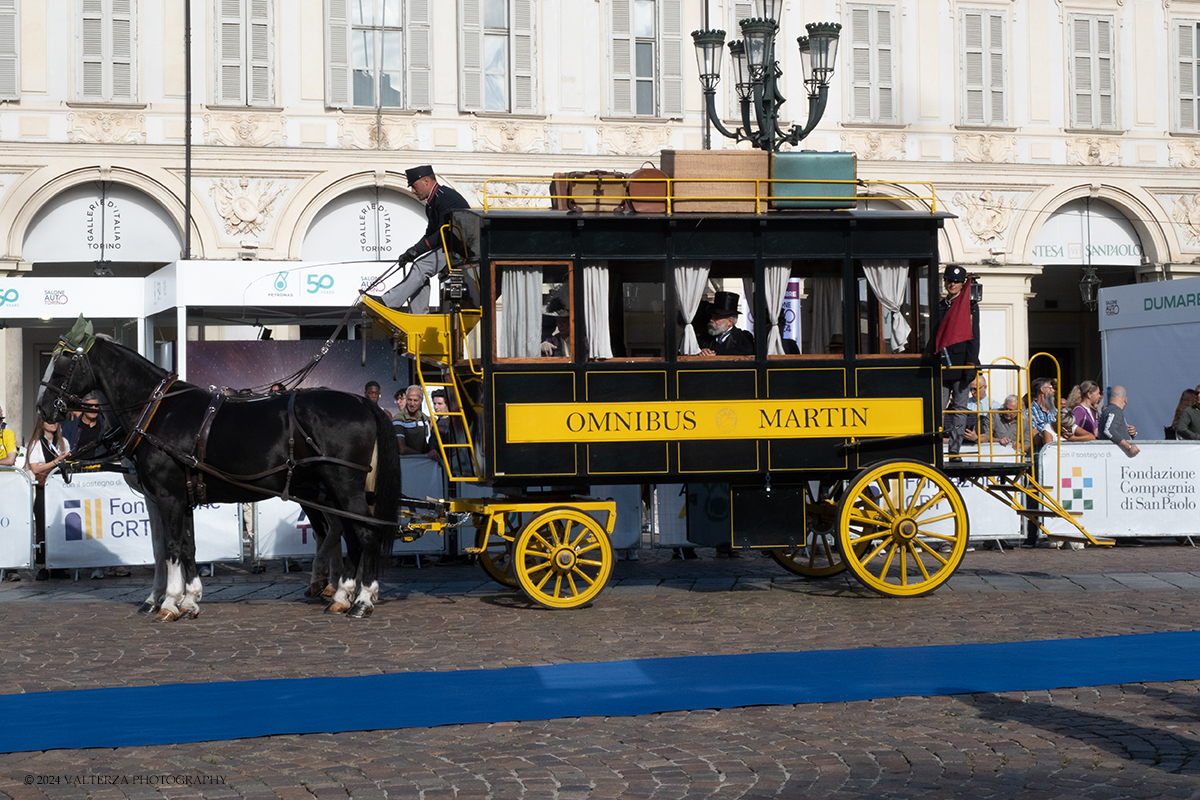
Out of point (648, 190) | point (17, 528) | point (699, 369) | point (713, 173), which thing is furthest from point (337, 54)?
point (699, 369)

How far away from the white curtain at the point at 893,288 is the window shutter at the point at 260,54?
15.1m

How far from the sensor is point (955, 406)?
10680 millimetres

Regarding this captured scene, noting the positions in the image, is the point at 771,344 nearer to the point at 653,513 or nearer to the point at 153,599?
the point at 653,513

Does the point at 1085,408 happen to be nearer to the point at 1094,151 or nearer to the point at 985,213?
the point at 985,213

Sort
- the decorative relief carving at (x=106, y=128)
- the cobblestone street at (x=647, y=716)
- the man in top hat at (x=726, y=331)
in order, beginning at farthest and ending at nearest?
1. the decorative relief carving at (x=106, y=128)
2. the man in top hat at (x=726, y=331)
3. the cobblestone street at (x=647, y=716)

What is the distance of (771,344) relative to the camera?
9.98 metres

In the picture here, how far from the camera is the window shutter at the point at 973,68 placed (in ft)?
82.6

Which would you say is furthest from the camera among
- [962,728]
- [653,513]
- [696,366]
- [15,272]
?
[15,272]

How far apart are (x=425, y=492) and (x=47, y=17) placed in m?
13.6

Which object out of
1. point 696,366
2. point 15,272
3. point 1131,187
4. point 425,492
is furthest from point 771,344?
point 1131,187

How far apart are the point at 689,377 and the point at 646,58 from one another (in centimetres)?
1551

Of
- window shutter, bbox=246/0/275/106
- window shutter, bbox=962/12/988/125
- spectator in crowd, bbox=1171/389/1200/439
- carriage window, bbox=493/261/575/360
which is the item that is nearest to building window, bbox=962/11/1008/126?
window shutter, bbox=962/12/988/125

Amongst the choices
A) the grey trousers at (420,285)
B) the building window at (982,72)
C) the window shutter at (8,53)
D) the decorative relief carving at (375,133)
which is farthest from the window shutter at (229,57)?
the grey trousers at (420,285)

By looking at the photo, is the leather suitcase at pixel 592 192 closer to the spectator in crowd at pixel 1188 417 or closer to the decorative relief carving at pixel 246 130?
the spectator in crowd at pixel 1188 417
